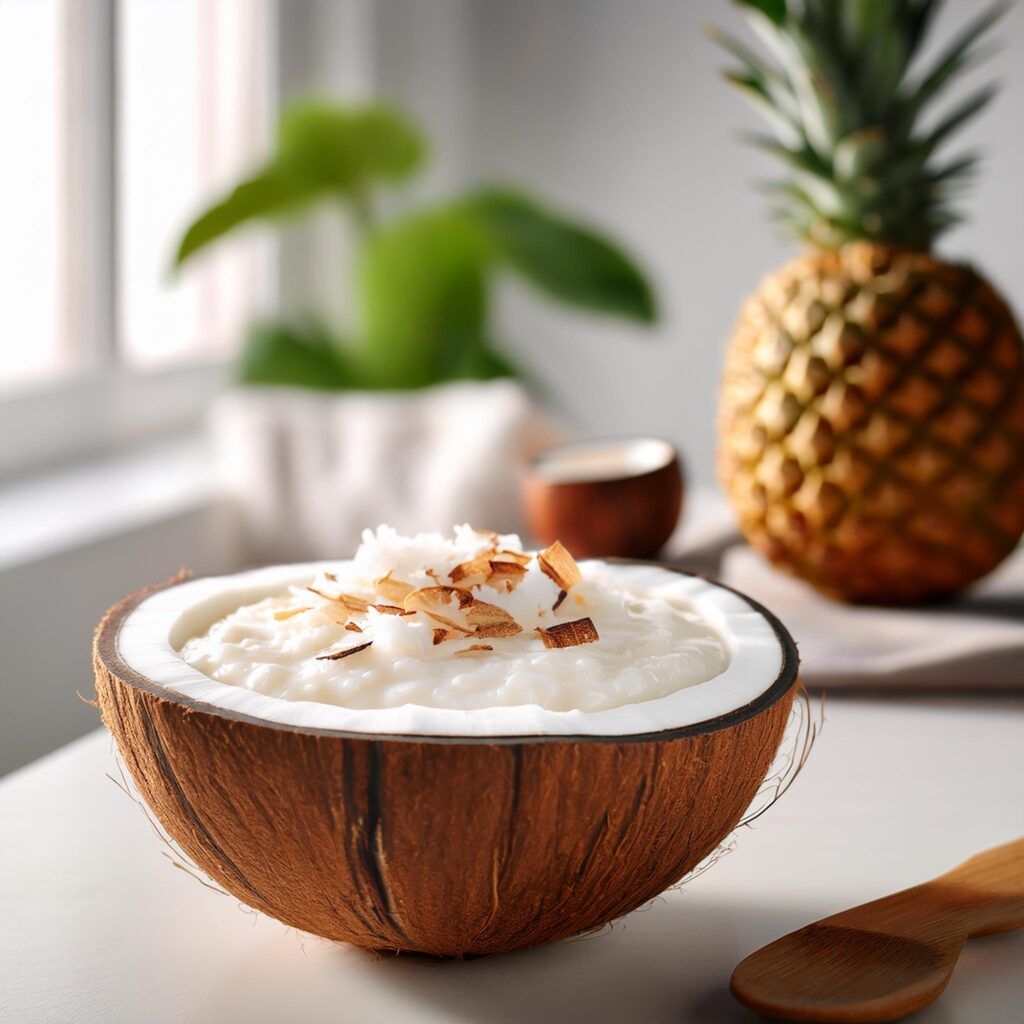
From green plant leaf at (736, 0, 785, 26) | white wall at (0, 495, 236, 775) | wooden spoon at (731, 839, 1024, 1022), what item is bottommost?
white wall at (0, 495, 236, 775)

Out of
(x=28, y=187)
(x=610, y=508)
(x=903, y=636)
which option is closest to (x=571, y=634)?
(x=903, y=636)

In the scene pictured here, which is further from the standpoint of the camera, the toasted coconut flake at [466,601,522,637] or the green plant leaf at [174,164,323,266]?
the green plant leaf at [174,164,323,266]

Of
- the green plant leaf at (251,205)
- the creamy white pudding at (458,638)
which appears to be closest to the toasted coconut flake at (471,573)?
the creamy white pudding at (458,638)

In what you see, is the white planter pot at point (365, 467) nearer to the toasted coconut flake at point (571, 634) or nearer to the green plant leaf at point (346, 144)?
the green plant leaf at point (346, 144)

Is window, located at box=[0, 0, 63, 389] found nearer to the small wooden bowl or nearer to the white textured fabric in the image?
the small wooden bowl

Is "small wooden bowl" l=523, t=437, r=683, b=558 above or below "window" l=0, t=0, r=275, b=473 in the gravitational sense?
below

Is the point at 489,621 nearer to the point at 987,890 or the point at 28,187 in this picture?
the point at 987,890

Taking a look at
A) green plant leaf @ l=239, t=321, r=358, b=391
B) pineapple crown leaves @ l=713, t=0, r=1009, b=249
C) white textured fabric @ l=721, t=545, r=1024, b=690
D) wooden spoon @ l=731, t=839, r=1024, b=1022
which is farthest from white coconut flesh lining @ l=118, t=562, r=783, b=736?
green plant leaf @ l=239, t=321, r=358, b=391

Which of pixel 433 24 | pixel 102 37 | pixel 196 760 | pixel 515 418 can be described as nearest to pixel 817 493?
pixel 515 418
